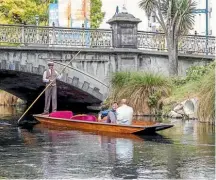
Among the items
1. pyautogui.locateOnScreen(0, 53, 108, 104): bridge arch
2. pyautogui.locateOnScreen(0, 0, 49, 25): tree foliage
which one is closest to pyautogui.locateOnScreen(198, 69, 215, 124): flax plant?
pyautogui.locateOnScreen(0, 53, 108, 104): bridge arch

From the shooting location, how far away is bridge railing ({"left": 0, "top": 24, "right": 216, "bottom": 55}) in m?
23.8

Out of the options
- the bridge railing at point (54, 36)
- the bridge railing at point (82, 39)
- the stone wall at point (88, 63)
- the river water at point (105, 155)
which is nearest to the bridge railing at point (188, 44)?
the bridge railing at point (82, 39)

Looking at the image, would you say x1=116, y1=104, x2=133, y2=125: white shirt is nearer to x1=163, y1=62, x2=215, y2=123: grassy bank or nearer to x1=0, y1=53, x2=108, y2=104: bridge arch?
x1=163, y1=62, x2=215, y2=123: grassy bank

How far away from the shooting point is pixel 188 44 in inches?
1045

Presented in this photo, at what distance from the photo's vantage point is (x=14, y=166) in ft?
35.0

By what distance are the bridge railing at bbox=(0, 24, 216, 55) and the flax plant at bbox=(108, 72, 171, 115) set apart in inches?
100

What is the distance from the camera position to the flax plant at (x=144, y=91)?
75.0ft

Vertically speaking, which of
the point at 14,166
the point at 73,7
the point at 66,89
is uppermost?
the point at 73,7

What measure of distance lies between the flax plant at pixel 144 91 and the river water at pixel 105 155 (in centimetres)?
498

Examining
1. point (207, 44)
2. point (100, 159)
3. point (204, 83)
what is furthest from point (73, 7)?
point (100, 159)

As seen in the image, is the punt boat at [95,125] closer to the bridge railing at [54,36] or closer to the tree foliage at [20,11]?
the bridge railing at [54,36]

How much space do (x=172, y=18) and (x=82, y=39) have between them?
14.3 feet

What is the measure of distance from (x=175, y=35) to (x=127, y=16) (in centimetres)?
227

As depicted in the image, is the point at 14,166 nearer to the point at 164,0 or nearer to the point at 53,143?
the point at 53,143
